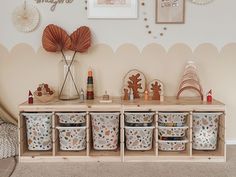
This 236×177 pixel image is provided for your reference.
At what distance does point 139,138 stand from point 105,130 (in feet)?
0.88

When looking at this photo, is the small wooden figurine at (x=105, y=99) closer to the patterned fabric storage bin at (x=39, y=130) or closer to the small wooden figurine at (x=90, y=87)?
the small wooden figurine at (x=90, y=87)

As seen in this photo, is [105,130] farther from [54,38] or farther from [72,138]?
[54,38]

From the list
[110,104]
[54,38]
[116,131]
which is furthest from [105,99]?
[54,38]

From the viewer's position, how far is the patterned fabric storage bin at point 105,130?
2.37 meters

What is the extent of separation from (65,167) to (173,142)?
2.71ft

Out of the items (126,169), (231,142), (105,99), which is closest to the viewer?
(126,169)

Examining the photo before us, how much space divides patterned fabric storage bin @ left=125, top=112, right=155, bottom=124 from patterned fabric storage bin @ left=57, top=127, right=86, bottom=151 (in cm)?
35

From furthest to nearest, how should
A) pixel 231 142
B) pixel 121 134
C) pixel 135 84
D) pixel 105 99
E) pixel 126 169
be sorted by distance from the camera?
1. pixel 231 142
2. pixel 135 84
3. pixel 105 99
4. pixel 121 134
5. pixel 126 169

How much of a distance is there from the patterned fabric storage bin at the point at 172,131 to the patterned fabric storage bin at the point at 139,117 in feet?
0.35

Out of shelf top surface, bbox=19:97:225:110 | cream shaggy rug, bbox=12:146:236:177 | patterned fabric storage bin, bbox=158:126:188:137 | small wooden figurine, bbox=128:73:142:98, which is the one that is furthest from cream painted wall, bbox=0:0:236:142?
cream shaggy rug, bbox=12:146:236:177

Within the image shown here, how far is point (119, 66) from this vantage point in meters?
2.71

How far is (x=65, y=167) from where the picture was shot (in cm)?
222

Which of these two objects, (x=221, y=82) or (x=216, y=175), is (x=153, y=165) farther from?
(x=221, y=82)

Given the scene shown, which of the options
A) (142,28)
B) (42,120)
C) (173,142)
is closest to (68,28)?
(142,28)
